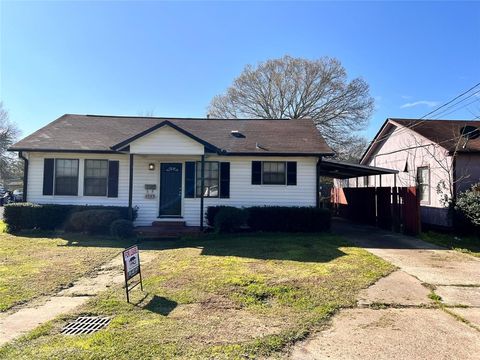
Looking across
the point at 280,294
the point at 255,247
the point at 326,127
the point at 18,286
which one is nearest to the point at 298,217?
the point at 255,247

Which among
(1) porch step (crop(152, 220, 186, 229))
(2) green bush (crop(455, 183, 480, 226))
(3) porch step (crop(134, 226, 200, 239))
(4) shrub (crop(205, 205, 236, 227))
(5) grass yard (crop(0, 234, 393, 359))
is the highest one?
(2) green bush (crop(455, 183, 480, 226))

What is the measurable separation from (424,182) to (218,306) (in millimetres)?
13200

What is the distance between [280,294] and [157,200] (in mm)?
8544

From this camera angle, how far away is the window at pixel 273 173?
43.1ft

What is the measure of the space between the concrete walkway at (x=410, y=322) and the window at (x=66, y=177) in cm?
1127

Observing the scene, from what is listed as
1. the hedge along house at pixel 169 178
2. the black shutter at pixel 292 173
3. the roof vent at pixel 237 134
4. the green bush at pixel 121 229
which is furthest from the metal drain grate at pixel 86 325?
the roof vent at pixel 237 134

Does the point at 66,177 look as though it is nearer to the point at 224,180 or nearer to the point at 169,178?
the point at 169,178

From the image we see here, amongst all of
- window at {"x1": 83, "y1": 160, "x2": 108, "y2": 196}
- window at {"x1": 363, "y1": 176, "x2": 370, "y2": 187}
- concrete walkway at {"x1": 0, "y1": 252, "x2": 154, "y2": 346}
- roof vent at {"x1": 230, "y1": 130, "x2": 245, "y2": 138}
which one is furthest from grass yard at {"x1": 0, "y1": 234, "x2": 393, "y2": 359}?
window at {"x1": 363, "y1": 176, "x2": 370, "y2": 187}

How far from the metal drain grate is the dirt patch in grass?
131 centimetres

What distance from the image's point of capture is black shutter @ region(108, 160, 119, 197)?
13.0 m

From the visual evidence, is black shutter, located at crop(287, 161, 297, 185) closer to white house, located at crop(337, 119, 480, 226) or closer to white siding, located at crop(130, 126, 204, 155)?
white siding, located at crop(130, 126, 204, 155)

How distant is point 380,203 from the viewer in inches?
603

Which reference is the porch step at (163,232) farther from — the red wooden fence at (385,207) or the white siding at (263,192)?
the red wooden fence at (385,207)

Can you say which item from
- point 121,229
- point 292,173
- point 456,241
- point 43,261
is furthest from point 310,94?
point 43,261
